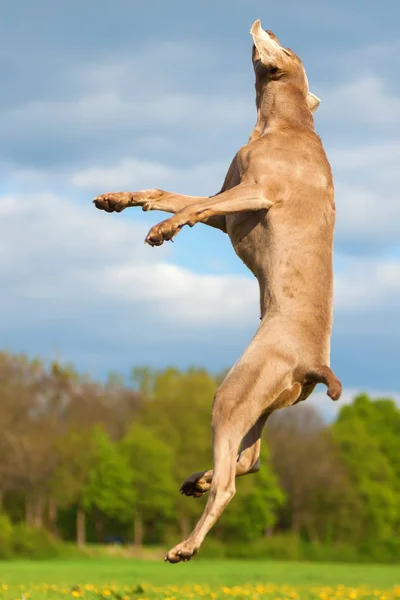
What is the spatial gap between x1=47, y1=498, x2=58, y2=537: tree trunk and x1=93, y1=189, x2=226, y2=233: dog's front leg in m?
48.9

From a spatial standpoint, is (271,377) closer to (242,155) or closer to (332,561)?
(242,155)

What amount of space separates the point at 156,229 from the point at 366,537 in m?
65.4

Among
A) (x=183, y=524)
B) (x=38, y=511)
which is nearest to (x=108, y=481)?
(x=38, y=511)

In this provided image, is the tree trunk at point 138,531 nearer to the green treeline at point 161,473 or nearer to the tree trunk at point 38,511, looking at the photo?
the green treeline at point 161,473

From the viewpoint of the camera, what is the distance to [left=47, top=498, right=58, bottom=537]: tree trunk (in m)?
53.8

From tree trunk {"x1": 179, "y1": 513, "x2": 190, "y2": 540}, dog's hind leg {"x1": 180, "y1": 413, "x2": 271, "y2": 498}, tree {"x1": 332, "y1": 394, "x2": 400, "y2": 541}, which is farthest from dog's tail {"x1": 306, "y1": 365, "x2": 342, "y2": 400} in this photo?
tree {"x1": 332, "y1": 394, "x2": 400, "y2": 541}

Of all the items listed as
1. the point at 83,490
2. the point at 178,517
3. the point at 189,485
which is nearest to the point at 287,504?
the point at 178,517

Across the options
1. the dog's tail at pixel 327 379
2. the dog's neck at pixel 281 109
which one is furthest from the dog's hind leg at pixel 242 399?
the dog's neck at pixel 281 109

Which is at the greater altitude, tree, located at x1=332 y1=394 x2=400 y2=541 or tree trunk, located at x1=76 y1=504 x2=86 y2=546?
tree, located at x1=332 y1=394 x2=400 y2=541

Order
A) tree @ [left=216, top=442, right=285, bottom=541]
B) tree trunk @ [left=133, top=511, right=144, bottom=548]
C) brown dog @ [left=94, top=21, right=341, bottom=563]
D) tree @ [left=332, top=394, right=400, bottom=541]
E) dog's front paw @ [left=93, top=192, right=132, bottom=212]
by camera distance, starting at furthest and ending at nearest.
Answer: tree @ [left=332, top=394, right=400, bottom=541], tree @ [left=216, top=442, right=285, bottom=541], tree trunk @ [left=133, top=511, right=144, bottom=548], dog's front paw @ [left=93, top=192, right=132, bottom=212], brown dog @ [left=94, top=21, right=341, bottom=563]

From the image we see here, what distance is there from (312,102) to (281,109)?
1.78 ft

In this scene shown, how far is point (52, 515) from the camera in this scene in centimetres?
5431

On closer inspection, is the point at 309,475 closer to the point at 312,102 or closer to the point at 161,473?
the point at 161,473

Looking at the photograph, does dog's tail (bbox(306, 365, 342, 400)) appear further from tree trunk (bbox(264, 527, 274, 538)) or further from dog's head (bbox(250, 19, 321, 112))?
tree trunk (bbox(264, 527, 274, 538))
